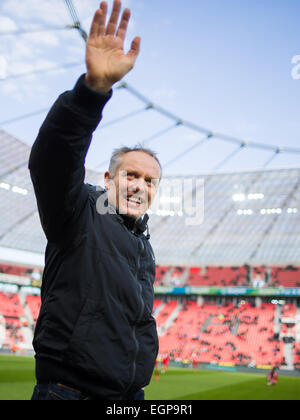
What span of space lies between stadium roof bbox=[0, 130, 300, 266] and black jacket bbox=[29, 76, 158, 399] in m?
48.2

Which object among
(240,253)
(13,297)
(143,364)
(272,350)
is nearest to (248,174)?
(240,253)

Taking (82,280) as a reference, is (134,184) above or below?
above

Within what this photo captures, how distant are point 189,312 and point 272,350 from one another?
10.9 m

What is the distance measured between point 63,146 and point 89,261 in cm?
59

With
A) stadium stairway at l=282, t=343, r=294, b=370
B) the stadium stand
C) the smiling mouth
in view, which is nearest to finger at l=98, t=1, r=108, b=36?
the smiling mouth

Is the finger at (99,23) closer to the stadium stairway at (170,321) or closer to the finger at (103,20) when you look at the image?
the finger at (103,20)

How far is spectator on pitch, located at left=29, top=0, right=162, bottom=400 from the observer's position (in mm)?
1786

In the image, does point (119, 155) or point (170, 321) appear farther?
point (170, 321)

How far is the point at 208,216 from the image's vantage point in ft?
191

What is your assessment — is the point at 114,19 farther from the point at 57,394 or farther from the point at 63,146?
the point at 57,394

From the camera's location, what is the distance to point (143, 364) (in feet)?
7.05

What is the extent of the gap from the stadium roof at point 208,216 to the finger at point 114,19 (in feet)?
159

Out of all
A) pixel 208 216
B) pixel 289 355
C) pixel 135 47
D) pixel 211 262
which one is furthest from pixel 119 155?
pixel 208 216
